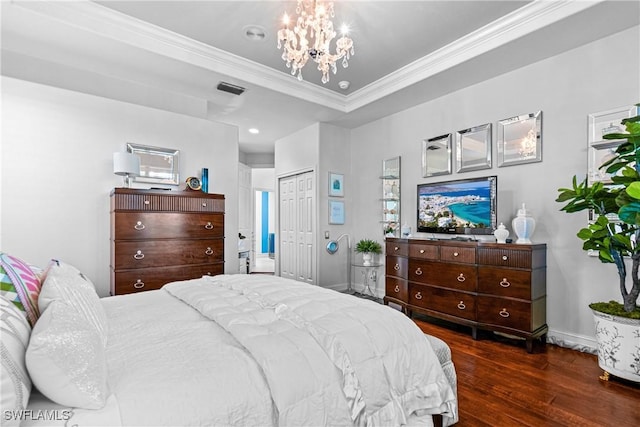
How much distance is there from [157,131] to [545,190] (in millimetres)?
4248

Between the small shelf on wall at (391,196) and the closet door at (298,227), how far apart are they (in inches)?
45.0

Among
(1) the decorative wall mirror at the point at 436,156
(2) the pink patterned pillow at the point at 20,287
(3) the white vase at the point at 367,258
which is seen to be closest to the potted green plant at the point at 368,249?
(3) the white vase at the point at 367,258

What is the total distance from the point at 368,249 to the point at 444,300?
1.57m

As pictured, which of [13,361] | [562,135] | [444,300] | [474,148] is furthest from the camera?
[474,148]

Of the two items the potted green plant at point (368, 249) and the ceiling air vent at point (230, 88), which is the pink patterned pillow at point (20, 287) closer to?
the ceiling air vent at point (230, 88)

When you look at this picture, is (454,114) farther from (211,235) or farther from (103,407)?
(103,407)

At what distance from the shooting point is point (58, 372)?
0.84 meters

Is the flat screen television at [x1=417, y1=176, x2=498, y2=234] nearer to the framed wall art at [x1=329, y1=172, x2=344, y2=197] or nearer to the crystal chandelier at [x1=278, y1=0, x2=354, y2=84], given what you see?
the framed wall art at [x1=329, y1=172, x2=344, y2=197]

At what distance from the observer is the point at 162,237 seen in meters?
3.19

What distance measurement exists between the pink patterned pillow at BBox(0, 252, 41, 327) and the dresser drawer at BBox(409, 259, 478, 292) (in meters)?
3.22

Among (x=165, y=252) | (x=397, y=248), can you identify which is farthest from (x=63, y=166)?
(x=397, y=248)

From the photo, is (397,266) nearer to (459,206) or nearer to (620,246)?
(459,206)

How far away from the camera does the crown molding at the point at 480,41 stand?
254cm

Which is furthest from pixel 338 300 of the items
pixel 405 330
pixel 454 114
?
pixel 454 114
